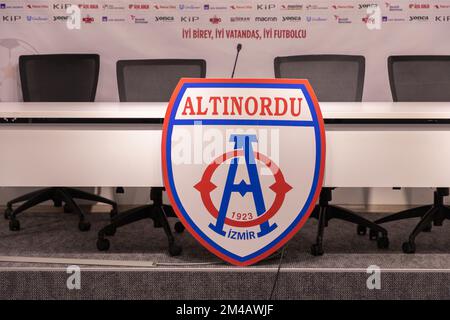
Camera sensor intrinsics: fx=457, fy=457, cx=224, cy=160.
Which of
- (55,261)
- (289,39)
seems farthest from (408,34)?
(55,261)

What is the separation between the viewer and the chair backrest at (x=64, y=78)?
2848 millimetres

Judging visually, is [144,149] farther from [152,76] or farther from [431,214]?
[431,214]

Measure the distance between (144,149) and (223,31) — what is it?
1.87m

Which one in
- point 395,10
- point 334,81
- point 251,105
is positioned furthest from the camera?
point 395,10

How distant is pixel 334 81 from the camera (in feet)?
8.68

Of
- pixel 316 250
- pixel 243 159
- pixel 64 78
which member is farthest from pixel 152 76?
pixel 316 250

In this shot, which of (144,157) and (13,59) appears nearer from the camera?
(144,157)

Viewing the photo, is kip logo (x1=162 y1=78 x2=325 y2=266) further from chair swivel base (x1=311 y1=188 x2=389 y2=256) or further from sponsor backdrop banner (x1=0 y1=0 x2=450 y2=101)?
sponsor backdrop banner (x1=0 y1=0 x2=450 y2=101)

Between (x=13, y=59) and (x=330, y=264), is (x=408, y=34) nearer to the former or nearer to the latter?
(x=330, y=264)

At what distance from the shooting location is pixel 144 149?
168 centimetres

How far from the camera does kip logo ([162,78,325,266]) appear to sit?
5.13 feet

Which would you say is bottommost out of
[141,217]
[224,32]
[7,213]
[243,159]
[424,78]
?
[7,213]

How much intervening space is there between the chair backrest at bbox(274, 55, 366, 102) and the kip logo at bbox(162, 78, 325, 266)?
3.71 ft
